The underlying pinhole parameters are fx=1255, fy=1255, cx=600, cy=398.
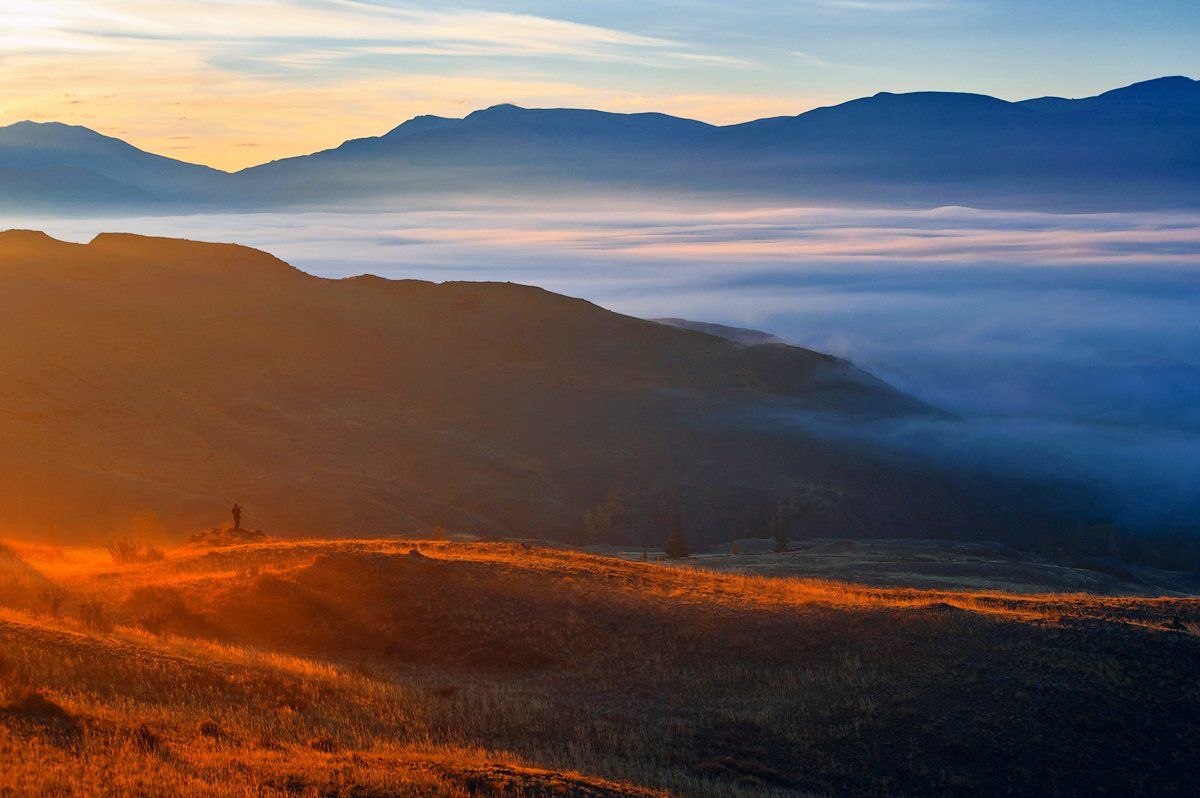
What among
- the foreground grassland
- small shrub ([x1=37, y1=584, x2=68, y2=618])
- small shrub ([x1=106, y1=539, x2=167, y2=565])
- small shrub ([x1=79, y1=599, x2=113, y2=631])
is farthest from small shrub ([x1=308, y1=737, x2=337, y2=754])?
small shrub ([x1=106, y1=539, x2=167, y2=565])

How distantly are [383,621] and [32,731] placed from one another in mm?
11624

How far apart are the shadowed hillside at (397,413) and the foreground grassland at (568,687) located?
49.9 meters

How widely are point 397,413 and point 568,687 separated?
4685 inches

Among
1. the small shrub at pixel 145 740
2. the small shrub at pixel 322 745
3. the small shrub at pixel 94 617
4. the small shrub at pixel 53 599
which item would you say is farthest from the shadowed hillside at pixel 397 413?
the small shrub at pixel 145 740

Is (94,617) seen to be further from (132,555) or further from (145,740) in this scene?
(132,555)

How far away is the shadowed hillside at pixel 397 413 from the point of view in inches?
3676

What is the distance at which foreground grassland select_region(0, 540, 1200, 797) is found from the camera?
14.7 metres

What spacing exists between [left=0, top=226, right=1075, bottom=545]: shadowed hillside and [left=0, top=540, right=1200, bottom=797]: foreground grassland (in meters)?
49.9

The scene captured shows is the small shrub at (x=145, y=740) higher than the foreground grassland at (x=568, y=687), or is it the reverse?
the small shrub at (x=145, y=740)

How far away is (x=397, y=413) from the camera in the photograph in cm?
13912

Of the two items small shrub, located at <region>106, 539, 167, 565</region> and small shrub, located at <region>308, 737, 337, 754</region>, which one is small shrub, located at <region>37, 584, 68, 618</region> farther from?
small shrub, located at <region>308, 737, 337, 754</region>

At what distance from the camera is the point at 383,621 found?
25.5 meters

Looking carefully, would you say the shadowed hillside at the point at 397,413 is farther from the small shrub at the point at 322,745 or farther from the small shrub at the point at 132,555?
the small shrub at the point at 322,745

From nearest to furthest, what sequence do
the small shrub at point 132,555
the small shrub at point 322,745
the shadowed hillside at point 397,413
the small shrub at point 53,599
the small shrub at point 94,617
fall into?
the small shrub at point 322,745 → the small shrub at point 94,617 → the small shrub at point 53,599 → the small shrub at point 132,555 → the shadowed hillside at point 397,413
